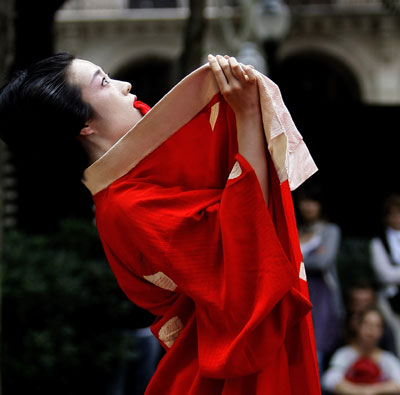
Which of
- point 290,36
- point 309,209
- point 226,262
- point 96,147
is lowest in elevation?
point 290,36

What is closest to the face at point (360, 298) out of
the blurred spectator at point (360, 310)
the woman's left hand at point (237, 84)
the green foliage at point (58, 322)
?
the blurred spectator at point (360, 310)

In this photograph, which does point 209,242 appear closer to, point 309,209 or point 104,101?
point 104,101

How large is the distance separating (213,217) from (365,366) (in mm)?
3605

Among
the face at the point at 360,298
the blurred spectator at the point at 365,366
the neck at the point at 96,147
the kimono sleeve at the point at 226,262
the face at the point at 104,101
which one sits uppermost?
the face at the point at 104,101

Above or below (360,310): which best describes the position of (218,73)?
above

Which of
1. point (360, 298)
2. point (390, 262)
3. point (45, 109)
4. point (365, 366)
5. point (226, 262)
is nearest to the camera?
point (226, 262)

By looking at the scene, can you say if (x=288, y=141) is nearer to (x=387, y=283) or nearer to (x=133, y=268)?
(x=133, y=268)

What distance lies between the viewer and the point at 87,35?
62.3 ft

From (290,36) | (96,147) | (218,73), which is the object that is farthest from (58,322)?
(290,36)

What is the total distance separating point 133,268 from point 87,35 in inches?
696

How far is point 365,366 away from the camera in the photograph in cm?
510

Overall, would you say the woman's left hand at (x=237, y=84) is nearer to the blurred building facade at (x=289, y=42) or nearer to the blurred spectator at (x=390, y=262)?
the blurred spectator at (x=390, y=262)

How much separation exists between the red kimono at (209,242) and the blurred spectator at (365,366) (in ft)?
10.9

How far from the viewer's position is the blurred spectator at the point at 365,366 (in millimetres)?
5074
